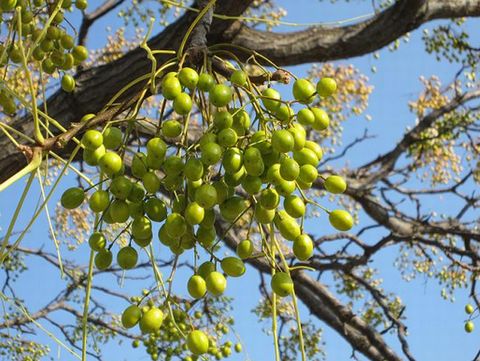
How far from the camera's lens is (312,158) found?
109 cm

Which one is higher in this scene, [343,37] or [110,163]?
[343,37]

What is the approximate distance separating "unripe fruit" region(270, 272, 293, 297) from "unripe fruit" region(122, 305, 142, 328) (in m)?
0.24

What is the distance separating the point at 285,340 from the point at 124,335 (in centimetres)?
127

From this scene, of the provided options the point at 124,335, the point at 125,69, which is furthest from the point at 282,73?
the point at 124,335

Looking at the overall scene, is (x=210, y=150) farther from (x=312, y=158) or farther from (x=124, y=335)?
(x=124, y=335)

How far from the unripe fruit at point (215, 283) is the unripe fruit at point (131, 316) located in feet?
0.44

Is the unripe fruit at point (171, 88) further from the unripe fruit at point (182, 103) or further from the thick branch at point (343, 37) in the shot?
the thick branch at point (343, 37)

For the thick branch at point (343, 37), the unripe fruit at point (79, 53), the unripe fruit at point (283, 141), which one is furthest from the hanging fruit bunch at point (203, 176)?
the thick branch at point (343, 37)

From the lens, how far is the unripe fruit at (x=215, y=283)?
3.53ft

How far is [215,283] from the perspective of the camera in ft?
3.53

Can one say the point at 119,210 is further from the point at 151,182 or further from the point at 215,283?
the point at 215,283

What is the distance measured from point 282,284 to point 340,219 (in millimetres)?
179

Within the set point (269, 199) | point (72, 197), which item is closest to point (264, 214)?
point (269, 199)

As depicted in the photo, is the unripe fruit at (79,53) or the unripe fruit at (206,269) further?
the unripe fruit at (79,53)
